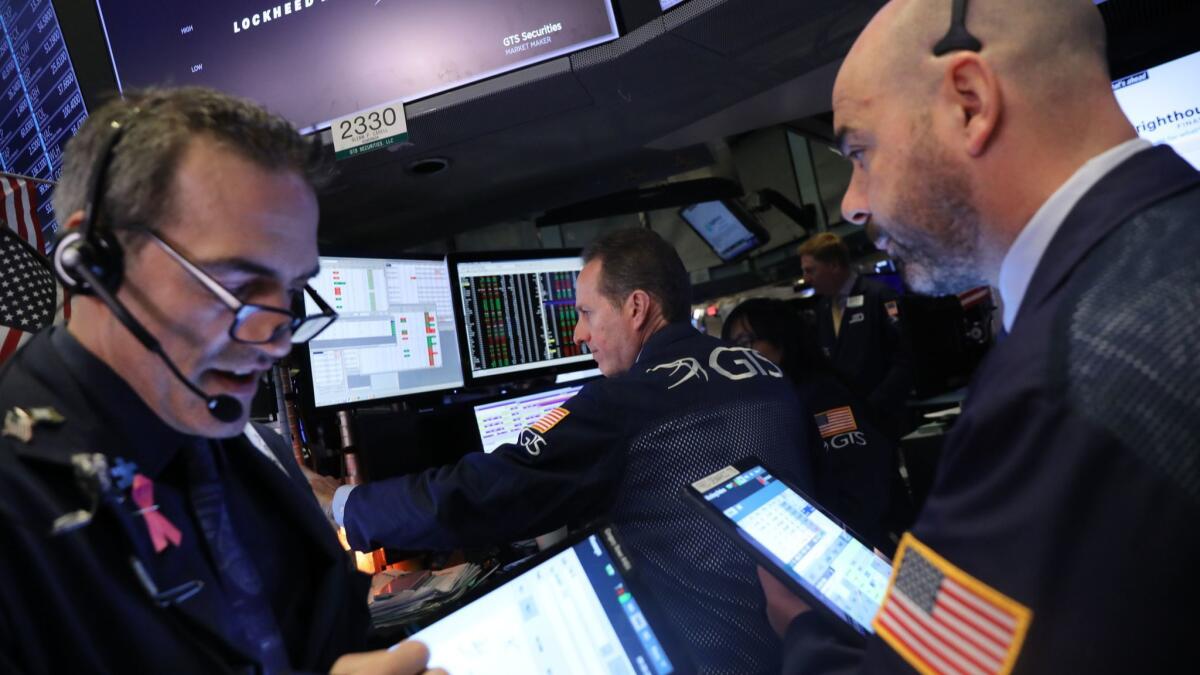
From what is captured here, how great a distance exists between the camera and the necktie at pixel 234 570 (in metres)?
0.90

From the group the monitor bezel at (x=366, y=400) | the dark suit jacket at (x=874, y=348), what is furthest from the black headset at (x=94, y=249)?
the dark suit jacket at (x=874, y=348)

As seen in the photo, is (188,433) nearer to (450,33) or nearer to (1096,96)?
(1096,96)

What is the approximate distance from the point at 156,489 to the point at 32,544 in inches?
6.8

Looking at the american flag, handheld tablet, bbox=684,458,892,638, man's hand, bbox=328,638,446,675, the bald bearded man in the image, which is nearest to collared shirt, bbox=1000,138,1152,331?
the bald bearded man

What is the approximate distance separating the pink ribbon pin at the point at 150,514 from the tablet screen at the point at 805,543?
74 cm

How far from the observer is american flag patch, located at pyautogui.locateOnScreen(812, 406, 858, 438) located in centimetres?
286

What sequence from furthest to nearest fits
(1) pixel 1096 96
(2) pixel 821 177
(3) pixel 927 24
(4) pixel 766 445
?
(2) pixel 821 177
(4) pixel 766 445
(3) pixel 927 24
(1) pixel 1096 96

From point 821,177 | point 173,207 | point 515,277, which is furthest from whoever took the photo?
point 821,177

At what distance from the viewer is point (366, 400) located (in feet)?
6.92

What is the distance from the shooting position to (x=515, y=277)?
2545mm

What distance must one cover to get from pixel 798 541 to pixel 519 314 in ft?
4.98

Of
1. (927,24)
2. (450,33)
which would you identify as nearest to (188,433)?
(927,24)

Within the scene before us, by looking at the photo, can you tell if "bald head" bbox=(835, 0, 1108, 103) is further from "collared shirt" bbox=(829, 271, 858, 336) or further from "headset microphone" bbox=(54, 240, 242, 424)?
"collared shirt" bbox=(829, 271, 858, 336)

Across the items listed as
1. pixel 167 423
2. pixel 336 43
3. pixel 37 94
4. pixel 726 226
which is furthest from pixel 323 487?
pixel 726 226
